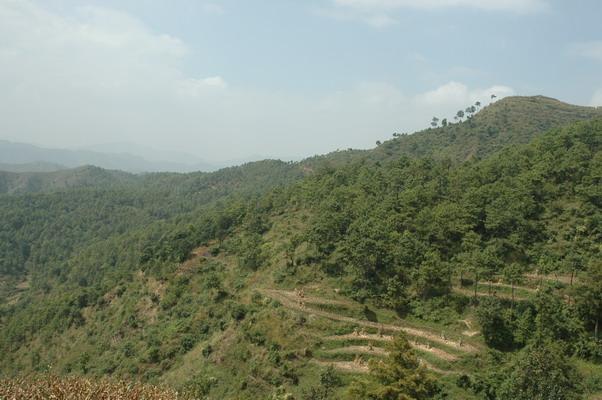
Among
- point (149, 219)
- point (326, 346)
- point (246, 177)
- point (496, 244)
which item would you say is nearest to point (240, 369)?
point (326, 346)

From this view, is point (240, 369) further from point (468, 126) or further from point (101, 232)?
point (101, 232)

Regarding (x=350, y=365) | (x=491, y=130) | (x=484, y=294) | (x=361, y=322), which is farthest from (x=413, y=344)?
(x=491, y=130)

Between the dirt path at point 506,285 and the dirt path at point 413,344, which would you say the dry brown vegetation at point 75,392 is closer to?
the dirt path at point 413,344

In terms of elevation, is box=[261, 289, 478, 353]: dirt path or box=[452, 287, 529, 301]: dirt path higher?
box=[452, 287, 529, 301]: dirt path

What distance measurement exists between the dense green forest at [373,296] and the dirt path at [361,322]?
167mm

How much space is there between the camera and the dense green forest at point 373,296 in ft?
102

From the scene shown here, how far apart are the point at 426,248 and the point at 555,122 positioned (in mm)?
84967

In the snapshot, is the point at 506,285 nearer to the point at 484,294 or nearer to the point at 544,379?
the point at 484,294

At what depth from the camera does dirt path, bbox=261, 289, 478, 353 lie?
1337 inches

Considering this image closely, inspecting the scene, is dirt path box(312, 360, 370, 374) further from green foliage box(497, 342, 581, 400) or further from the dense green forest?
green foliage box(497, 342, 581, 400)

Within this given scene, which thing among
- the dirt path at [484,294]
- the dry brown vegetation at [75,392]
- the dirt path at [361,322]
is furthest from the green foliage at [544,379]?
the dry brown vegetation at [75,392]

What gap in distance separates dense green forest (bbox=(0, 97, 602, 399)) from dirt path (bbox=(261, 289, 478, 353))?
167 mm

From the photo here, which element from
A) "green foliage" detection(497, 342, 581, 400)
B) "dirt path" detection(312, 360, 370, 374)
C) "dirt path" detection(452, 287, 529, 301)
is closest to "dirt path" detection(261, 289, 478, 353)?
"dirt path" detection(312, 360, 370, 374)

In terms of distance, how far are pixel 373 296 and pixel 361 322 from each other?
11.4 ft
